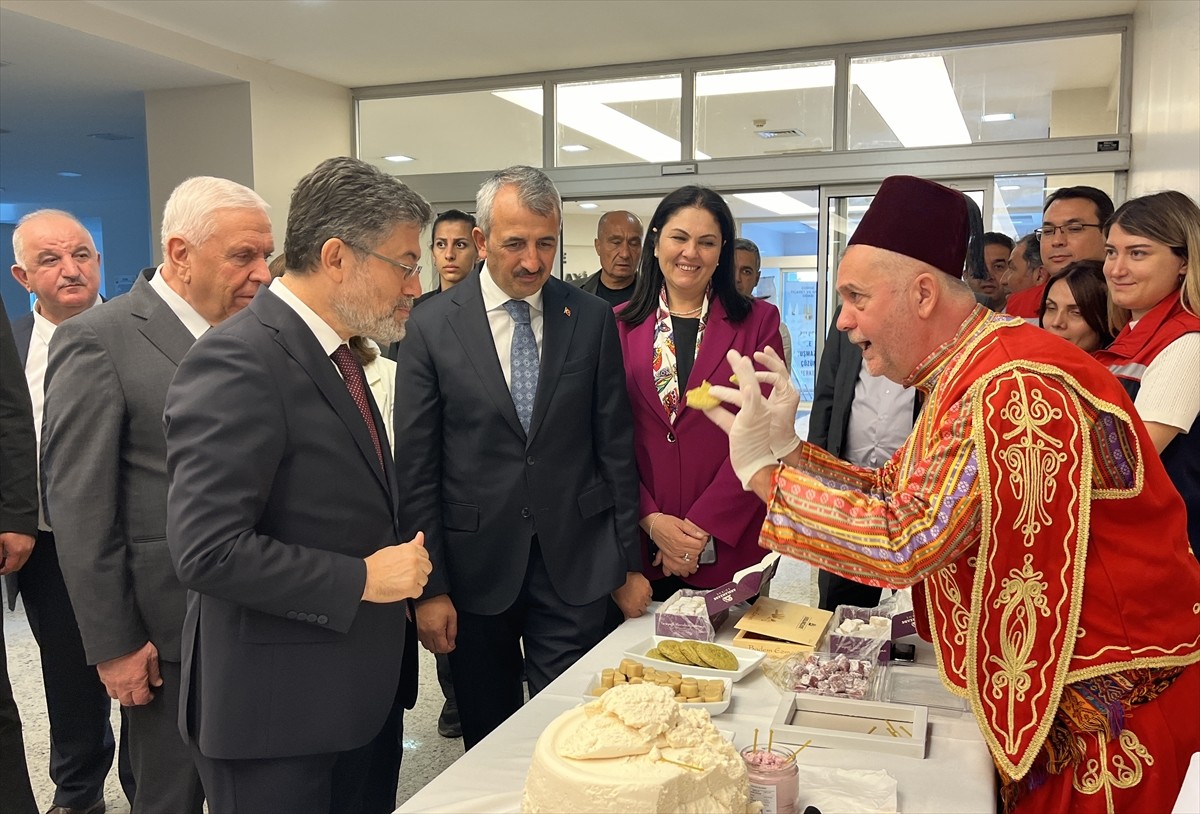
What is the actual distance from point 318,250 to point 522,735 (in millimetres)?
945

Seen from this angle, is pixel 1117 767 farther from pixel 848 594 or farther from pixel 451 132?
pixel 451 132

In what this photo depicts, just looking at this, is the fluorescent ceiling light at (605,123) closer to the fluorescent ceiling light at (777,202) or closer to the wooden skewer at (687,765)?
the fluorescent ceiling light at (777,202)

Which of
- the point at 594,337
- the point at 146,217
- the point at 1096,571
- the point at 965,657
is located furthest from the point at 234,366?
the point at 146,217

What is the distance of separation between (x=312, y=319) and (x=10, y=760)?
1.54 m

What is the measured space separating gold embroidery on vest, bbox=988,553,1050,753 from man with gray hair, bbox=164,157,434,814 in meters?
0.96

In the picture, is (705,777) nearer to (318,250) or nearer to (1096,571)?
(1096,571)

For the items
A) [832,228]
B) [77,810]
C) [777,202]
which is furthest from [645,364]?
[777,202]

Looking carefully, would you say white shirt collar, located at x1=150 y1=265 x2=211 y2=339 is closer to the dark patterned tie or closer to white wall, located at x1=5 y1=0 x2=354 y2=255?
the dark patterned tie

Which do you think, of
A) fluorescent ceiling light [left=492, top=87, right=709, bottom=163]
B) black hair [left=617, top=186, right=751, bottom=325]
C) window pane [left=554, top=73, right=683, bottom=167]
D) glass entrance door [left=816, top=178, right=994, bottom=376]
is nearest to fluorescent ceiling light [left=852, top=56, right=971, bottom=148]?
glass entrance door [left=816, top=178, right=994, bottom=376]

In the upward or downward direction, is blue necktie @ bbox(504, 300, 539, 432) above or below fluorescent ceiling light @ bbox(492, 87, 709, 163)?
below

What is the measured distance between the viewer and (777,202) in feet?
25.1

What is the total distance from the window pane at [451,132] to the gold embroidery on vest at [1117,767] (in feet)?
23.9

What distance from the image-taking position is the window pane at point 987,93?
6785 mm

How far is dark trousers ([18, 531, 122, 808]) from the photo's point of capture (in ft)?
10.1
